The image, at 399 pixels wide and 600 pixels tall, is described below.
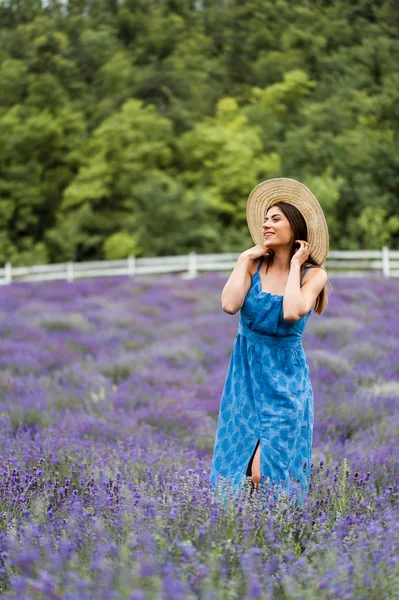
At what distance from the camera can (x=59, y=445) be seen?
4246mm

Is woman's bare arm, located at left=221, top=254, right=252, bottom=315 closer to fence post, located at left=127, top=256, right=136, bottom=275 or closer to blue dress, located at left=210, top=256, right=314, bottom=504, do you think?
blue dress, located at left=210, top=256, right=314, bottom=504

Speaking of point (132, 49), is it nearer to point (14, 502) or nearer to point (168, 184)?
A: point (168, 184)

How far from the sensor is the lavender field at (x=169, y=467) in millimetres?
1955

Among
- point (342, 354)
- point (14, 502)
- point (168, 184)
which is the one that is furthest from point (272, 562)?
point (168, 184)

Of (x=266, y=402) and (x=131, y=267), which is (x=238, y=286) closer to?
(x=266, y=402)

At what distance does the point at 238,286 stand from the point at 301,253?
0.94 ft

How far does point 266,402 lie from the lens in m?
3.05

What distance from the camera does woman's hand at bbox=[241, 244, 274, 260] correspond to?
10.5 feet

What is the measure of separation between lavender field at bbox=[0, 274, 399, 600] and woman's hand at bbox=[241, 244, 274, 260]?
2.93 feet

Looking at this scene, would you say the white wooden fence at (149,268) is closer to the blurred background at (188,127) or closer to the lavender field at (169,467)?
the blurred background at (188,127)

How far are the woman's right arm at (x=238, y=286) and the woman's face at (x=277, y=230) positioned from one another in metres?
0.08

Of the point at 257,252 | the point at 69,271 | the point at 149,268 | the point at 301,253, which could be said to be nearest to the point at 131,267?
the point at 149,268

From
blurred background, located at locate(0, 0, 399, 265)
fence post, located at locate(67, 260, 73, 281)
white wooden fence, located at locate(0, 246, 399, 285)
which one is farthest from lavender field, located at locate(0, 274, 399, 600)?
blurred background, located at locate(0, 0, 399, 265)

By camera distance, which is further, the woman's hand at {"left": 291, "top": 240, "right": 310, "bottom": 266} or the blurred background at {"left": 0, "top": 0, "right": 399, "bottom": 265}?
the blurred background at {"left": 0, "top": 0, "right": 399, "bottom": 265}
